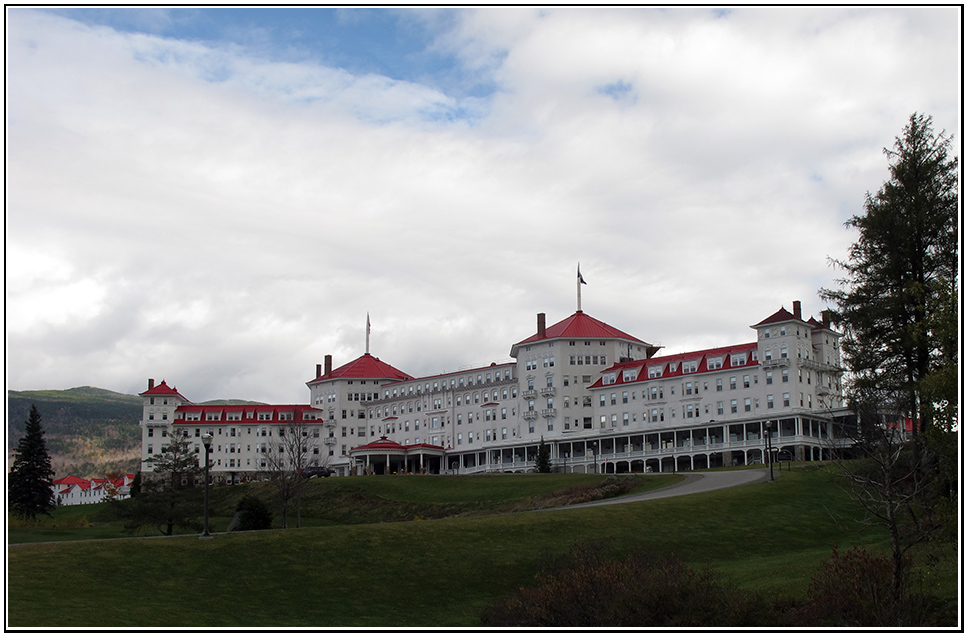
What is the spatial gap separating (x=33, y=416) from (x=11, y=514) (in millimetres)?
19796

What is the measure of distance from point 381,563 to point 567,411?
70.2 meters

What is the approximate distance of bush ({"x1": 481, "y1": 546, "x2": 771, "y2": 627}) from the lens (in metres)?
24.0

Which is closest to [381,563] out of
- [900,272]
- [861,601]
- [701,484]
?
[861,601]

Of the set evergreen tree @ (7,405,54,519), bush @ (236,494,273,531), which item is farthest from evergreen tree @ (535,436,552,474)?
bush @ (236,494,273,531)

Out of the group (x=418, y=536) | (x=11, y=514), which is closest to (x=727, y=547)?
(x=418, y=536)

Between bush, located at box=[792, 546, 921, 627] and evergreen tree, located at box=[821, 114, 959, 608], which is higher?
evergreen tree, located at box=[821, 114, 959, 608]

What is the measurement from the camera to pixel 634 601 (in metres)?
24.1

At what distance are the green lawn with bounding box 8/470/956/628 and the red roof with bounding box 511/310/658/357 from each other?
57.9m

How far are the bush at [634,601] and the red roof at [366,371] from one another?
104937 millimetres

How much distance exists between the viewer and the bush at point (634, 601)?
78.9 ft

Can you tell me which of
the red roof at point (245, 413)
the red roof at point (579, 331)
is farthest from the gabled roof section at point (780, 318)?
the red roof at point (245, 413)

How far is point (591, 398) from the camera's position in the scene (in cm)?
10662

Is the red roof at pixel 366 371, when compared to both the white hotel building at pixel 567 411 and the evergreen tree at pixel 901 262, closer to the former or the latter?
the white hotel building at pixel 567 411

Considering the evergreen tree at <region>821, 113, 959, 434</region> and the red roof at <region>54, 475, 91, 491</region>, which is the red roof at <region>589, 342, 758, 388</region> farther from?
the red roof at <region>54, 475, 91, 491</region>
